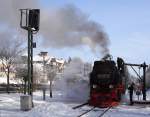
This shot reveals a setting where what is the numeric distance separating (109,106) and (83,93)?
41.6 ft

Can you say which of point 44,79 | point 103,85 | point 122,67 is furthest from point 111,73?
point 44,79

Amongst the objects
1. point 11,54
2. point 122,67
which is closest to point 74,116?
point 122,67

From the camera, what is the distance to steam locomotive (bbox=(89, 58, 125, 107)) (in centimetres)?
2901

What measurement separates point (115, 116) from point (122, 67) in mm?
13441

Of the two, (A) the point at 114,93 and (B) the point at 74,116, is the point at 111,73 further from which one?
(B) the point at 74,116

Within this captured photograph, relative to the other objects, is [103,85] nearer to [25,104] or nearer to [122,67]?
[122,67]

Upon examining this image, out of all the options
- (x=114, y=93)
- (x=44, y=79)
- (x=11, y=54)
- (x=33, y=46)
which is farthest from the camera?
(x=44, y=79)

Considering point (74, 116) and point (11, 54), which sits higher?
point (11, 54)

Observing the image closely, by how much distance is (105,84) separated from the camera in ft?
98.5

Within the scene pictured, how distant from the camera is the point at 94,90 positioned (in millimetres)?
29844

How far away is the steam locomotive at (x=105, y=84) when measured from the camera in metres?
29.0

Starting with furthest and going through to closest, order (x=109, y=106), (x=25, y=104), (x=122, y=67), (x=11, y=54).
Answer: (x=11, y=54) < (x=122, y=67) < (x=109, y=106) < (x=25, y=104)

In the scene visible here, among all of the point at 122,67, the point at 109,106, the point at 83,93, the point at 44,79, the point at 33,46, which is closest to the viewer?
the point at 33,46

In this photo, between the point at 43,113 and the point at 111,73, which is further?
the point at 111,73
